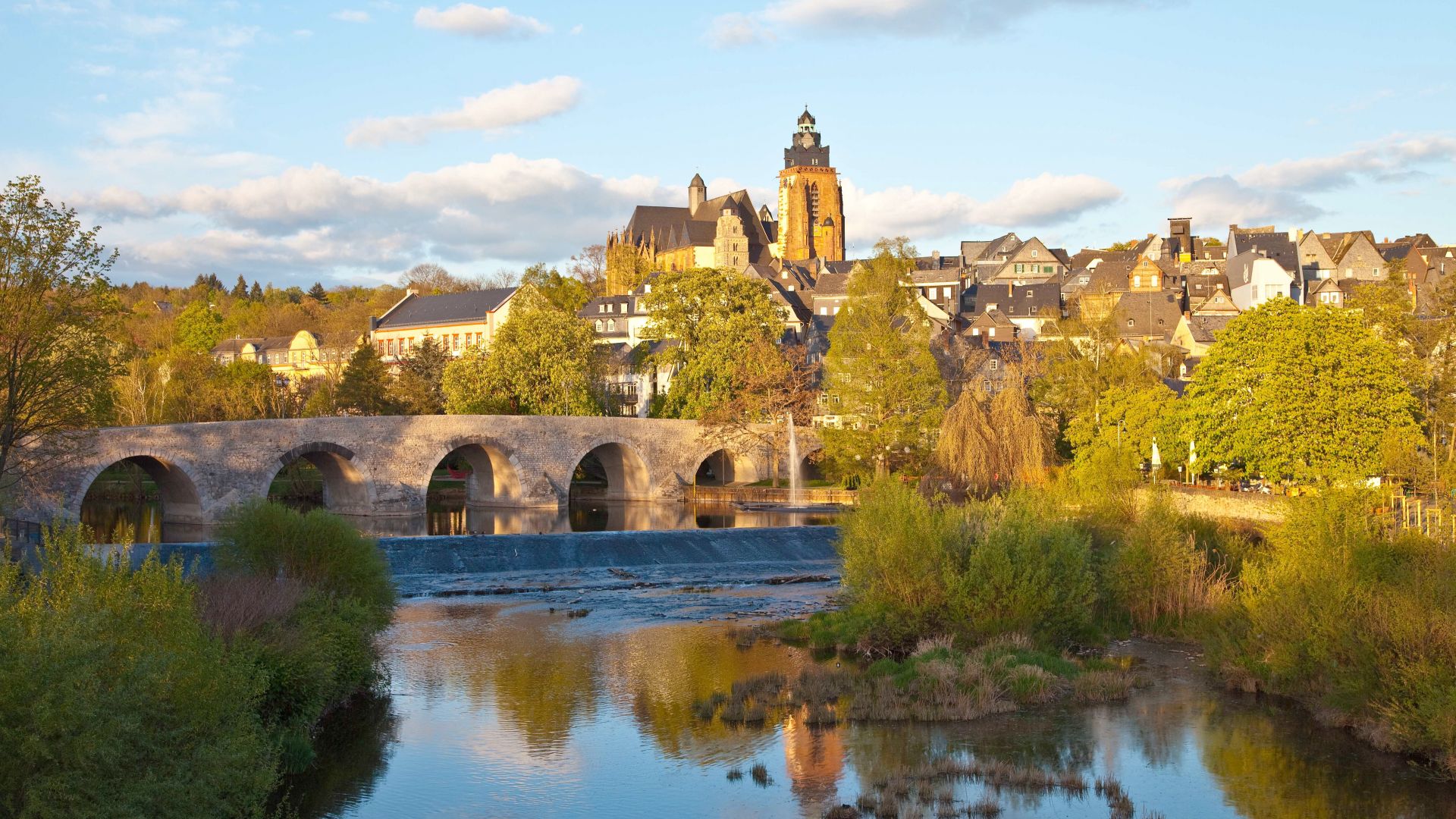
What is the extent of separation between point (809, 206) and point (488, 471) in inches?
2611

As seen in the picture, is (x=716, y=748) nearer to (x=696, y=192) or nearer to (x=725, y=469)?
(x=725, y=469)

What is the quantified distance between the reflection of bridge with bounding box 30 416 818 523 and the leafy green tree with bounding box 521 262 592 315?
3479cm

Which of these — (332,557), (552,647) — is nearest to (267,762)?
(332,557)

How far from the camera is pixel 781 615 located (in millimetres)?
24250

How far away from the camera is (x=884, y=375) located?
45.0 m

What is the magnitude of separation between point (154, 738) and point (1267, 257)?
243 feet

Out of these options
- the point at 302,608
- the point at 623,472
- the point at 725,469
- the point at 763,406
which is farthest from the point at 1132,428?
the point at 302,608

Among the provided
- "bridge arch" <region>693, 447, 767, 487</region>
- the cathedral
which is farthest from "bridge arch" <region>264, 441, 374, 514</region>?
the cathedral

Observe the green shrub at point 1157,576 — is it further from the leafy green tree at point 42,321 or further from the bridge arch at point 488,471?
the bridge arch at point 488,471

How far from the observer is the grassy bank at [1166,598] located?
1570cm

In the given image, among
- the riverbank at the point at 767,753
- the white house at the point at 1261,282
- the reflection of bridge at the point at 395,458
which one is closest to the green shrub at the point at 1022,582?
the riverbank at the point at 767,753

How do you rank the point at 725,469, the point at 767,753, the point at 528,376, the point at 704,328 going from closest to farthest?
1. the point at 767,753
2. the point at 528,376
3. the point at 704,328
4. the point at 725,469

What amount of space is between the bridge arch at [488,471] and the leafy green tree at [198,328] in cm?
4696

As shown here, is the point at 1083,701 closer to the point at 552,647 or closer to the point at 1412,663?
the point at 1412,663
